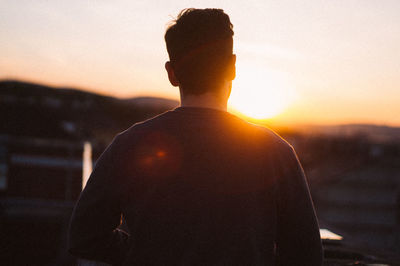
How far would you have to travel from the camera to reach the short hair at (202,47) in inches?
54.3

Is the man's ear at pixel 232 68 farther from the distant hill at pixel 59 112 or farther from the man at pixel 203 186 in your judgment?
the distant hill at pixel 59 112

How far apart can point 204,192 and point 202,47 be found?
455mm

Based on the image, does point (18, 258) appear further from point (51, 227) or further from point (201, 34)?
point (201, 34)

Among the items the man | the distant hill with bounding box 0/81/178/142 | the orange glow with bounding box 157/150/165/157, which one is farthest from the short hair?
the distant hill with bounding box 0/81/178/142

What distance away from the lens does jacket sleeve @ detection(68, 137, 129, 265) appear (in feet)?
4.36

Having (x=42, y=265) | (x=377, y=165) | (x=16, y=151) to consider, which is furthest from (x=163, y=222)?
(x=377, y=165)

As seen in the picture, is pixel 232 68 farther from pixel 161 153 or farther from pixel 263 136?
pixel 161 153

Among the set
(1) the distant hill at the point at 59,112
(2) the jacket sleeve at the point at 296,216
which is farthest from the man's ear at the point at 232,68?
(1) the distant hill at the point at 59,112

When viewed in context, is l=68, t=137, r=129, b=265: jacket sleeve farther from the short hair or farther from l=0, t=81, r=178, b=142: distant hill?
l=0, t=81, r=178, b=142: distant hill

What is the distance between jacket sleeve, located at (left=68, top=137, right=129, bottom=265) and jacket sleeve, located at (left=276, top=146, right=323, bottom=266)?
50 cm

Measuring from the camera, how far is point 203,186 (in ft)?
4.17

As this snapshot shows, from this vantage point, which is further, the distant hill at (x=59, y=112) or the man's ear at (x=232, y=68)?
the distant hill at (x=59, y=112)

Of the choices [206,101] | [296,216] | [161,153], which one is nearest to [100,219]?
[161,153]

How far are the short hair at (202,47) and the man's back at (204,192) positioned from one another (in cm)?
11
